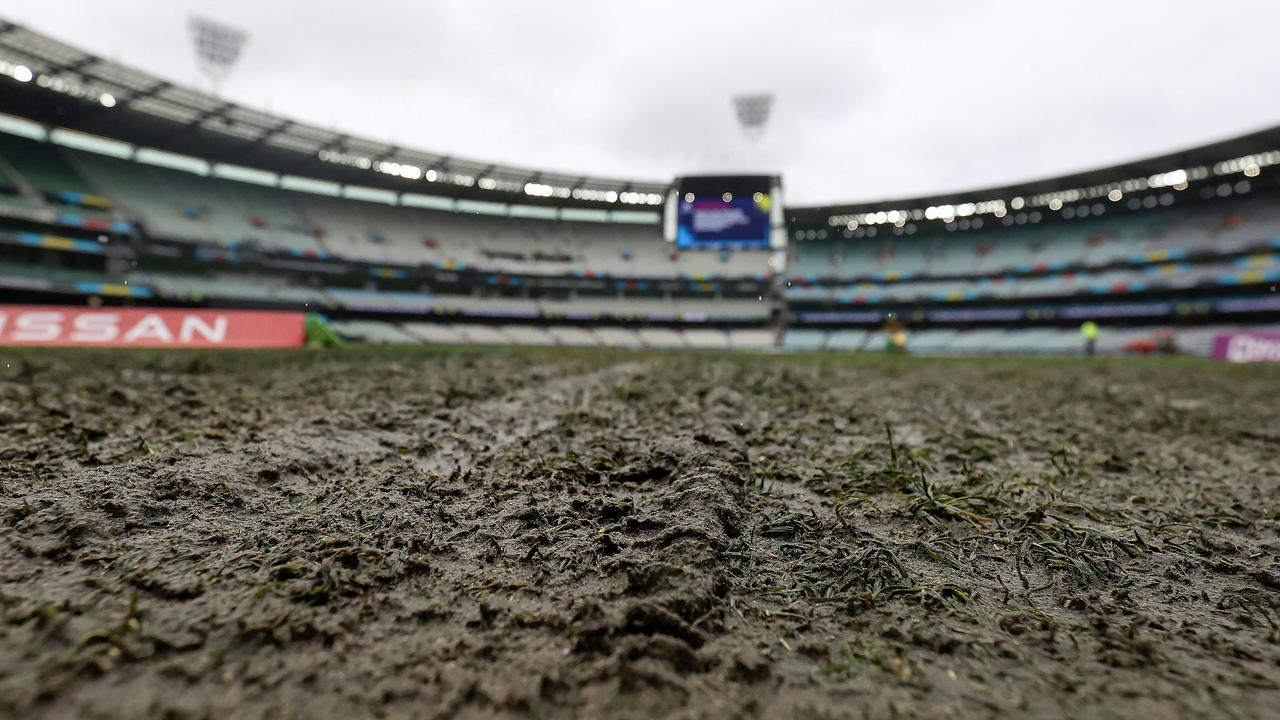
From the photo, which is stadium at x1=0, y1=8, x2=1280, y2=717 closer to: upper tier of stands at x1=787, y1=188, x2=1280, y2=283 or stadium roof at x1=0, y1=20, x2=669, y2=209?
stadium roof at x1=0, y1=20, x2=669, y2=209

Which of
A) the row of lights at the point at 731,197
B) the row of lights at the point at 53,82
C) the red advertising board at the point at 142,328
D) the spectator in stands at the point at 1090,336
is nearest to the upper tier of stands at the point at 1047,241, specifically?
the spectator in stands at the point at 1090,336

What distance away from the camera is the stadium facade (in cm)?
2670

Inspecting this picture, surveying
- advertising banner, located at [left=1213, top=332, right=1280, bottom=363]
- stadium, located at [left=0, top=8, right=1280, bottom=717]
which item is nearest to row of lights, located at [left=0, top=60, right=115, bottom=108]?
stadium, located at [left=0, top=8, right=1280, bottom=717]

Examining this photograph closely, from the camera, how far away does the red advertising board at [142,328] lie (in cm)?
979

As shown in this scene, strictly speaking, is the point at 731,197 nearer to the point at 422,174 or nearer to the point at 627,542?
the point at 422,174

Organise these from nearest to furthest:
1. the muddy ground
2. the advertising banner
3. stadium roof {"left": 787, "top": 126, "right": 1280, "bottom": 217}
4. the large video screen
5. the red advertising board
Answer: the muddy ground < the red advertising board < the advertising banner < stadium roof {"left": 787, "top": 126, "right": 1280, "bottom": 217} < the large video screen

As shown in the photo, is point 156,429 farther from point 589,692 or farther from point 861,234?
point 861,234

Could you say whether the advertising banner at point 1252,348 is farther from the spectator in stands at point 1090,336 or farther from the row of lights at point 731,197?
Result: the row of lights at point 731,197

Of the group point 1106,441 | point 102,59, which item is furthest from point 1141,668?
point 102,59

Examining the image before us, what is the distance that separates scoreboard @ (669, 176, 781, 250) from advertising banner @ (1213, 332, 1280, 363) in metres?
27.6

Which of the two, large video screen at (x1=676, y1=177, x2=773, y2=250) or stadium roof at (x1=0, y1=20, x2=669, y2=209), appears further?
large video screen at (x1=676, y1=177, x2=773, y2=250)

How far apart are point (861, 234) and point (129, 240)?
53081mm

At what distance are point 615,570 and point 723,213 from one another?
43322mm

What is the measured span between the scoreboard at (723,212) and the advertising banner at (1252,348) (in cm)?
2762
